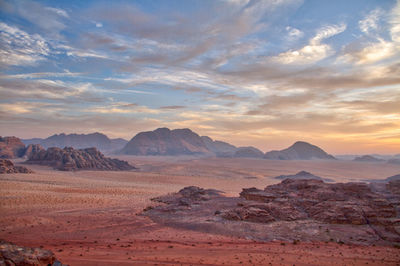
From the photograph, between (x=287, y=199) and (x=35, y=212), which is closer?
(x=35, y=212)

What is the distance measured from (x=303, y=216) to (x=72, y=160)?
6664cm

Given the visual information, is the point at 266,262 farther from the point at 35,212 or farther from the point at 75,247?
the point at 35,212

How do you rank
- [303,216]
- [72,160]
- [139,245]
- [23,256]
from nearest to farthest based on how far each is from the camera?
[23,256]
[139,245]
[303,216]
[72,160]

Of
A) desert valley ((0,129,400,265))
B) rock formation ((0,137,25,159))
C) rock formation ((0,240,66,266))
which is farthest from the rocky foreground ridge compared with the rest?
rock formation ((0,137,25,159))

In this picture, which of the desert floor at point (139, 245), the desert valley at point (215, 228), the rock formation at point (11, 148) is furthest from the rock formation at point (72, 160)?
the desert floor at point (139, 245)

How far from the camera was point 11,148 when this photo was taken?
10106cm

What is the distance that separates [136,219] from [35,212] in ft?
29.9

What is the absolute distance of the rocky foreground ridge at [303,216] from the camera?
60.1 feet

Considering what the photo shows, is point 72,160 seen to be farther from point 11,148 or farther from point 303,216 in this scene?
point 303,216

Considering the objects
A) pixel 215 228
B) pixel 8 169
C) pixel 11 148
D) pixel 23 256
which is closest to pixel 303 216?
pixel 215 228

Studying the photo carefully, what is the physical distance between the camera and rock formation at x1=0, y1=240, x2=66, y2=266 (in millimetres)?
8366

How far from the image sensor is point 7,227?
17.4 metres

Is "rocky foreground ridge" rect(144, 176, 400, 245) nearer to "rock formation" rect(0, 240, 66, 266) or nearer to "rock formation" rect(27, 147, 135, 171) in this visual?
"rock formation" rect(0, 240, 66, 266)

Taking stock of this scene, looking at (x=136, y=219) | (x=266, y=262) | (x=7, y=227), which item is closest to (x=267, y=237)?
(x=266, y=262)
